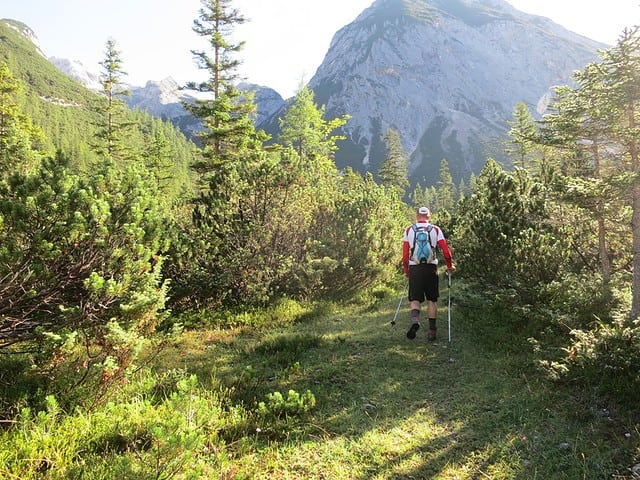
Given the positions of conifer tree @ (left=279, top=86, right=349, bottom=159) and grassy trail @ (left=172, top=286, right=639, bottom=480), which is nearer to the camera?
grassy trail @ (left=172, top=286, right=639, bottom=480)

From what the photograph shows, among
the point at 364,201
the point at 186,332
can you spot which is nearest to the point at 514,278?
the point at 364,201

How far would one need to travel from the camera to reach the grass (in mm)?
3648

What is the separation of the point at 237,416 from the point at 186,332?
Answer: 4177mm

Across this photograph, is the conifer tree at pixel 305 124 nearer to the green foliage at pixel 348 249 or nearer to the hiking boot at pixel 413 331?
the green foliage at pixel 348 249

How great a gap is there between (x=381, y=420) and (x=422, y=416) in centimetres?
57

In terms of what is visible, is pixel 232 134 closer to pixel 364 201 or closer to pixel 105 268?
pixel 364 201

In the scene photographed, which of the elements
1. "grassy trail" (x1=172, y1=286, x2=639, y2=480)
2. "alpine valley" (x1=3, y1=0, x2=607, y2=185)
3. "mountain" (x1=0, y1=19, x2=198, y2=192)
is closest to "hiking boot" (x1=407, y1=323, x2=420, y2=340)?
"grassy trail" (x1=172, y1=286, x2=639, y2=480)

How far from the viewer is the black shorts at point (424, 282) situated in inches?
306

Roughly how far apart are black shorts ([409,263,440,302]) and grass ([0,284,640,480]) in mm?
1060

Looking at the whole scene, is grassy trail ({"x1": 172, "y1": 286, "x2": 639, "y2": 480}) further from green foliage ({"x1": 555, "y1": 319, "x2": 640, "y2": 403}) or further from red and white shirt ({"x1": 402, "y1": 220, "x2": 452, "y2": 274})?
red and white shirt ({"x1": 402, "y1": 220, "x2": 452, "y2": 274})

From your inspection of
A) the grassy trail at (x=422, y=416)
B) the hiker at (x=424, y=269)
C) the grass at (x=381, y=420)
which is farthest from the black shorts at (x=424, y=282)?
the grass at (x=381, y=420)

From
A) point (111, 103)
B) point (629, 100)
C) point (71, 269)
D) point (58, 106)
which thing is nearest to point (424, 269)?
point (629, 100)

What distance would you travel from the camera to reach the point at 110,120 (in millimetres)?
35750

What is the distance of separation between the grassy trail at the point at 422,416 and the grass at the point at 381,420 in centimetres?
2
